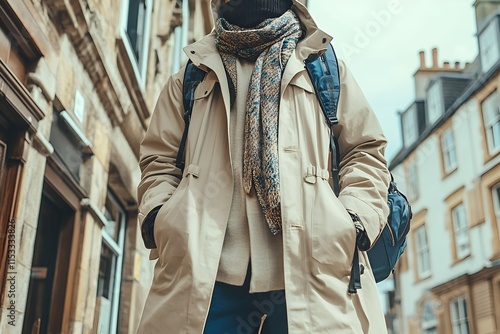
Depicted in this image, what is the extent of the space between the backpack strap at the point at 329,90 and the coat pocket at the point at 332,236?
1.11ft

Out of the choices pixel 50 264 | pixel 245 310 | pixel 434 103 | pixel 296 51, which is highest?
pixel 434 103

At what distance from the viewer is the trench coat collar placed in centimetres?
228

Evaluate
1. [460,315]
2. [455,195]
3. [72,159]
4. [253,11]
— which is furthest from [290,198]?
[455,195]

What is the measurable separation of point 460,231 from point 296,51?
18.8m

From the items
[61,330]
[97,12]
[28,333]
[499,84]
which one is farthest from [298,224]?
[499,84]

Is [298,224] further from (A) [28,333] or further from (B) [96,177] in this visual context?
(B) [96,177]

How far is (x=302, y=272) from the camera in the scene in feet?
6.31

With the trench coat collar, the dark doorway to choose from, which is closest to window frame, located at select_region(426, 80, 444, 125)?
the dark doorway

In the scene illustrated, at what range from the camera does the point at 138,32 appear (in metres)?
7.91

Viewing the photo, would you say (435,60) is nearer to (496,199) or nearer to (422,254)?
(422,254)

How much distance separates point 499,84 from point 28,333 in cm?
1624

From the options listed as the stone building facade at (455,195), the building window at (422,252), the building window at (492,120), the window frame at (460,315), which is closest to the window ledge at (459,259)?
the stone building facade at (455,195)

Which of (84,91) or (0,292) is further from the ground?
(84,91)

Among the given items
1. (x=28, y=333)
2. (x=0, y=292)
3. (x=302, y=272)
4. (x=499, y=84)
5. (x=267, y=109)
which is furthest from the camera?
(x=499, y=84)
